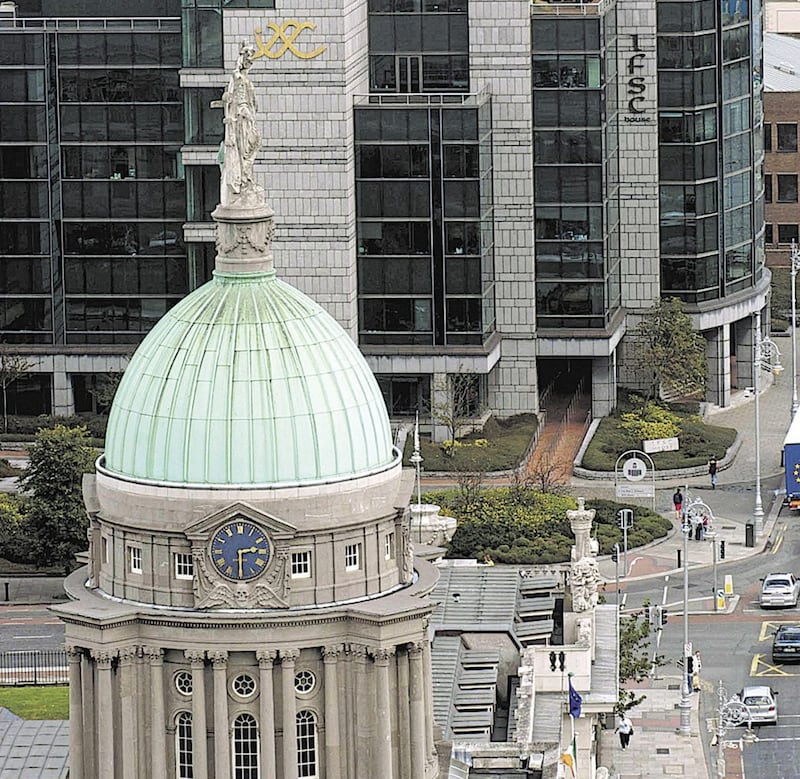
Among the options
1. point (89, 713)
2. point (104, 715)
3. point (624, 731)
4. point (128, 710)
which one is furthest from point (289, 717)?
point (624, 731)

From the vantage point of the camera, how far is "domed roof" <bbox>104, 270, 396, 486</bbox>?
118 m

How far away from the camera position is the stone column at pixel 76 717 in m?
121

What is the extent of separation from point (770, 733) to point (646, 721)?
6.07 meters

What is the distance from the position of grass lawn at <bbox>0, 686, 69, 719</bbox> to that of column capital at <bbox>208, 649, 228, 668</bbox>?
147 feet

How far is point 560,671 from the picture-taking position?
495 feet

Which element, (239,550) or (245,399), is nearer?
(239,550)

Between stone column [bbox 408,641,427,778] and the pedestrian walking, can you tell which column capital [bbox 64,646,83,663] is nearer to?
stone column [bbox 408,641,427,778]

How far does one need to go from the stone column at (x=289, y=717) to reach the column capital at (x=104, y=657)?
5610 millimetres

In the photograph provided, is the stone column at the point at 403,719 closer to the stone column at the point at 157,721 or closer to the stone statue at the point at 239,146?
the stone column at the point at 157,721

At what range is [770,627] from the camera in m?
193

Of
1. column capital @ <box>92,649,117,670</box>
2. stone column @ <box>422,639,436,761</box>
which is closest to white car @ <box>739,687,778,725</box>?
stone column @ <box>422,639,436,761</box>

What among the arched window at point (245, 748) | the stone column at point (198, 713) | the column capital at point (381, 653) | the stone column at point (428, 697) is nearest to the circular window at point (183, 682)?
the stone column at point (198, 713)

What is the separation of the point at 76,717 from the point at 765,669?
70.6 meters

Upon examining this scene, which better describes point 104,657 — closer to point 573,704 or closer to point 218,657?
point 218,657
